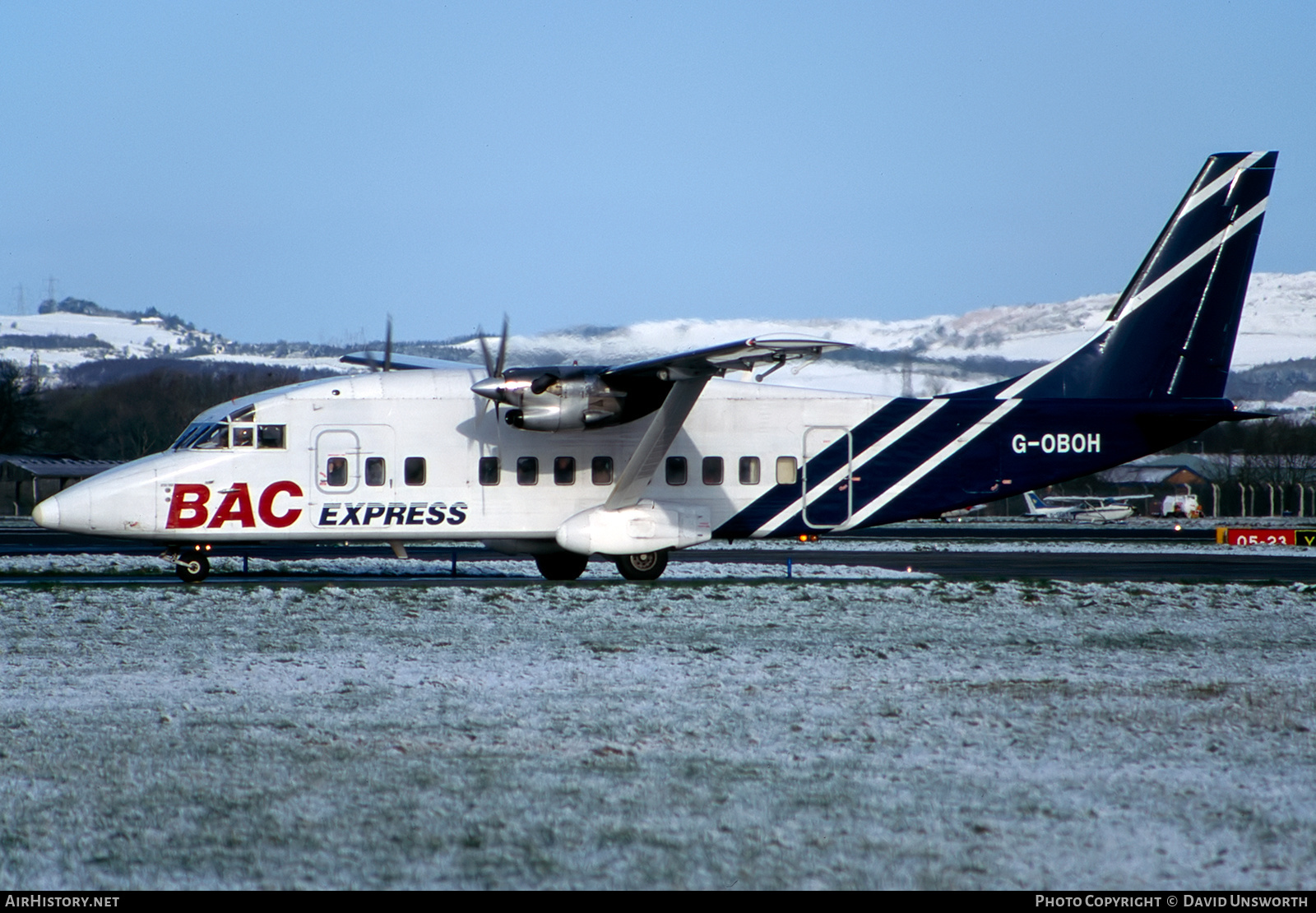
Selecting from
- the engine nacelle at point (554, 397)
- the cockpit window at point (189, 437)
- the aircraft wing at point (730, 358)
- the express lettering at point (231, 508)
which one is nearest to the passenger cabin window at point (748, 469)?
the aircraft wing at point (730, 358)

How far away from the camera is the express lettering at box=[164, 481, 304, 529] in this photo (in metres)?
19.3

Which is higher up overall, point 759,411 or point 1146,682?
point 759,411

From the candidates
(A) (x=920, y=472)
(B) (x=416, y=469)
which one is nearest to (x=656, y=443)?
(B) (x=416, y=469)

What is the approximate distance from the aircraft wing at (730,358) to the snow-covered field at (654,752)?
4453 millimetres

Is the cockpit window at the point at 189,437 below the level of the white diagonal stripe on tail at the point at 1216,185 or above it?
below

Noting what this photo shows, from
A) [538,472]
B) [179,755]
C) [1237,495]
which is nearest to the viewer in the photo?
[179,755]

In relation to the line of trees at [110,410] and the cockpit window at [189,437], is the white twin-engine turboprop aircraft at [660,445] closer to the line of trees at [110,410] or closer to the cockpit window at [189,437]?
the cockpit window at [189,437]

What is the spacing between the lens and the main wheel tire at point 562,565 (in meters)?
21.3

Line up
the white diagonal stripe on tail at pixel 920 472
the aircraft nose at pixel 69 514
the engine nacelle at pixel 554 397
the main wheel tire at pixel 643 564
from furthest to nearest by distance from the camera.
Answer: the white diagonal stripe on tail at pixel 920 472
the main wheel tire at pixel 643 564
the aircraft nose at pixel 69 514
the engine nacelle at pixel 554 397

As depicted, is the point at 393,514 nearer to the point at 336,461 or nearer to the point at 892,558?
the point at 336,461

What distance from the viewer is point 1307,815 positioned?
589 centimetres
